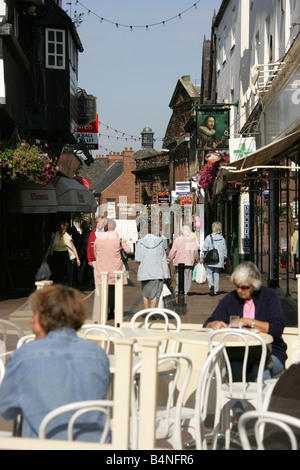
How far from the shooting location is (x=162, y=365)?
5.79 metres

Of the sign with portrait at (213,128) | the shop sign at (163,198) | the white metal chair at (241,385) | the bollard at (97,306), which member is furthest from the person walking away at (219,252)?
the shop sign at (163,198)

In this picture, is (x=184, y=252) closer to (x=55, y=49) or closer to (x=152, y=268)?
(x=152, y=268)

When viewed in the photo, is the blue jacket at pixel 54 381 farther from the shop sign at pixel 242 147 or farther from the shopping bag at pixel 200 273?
the shop sign at pixel 242 147

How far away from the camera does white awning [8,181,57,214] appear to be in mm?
19516

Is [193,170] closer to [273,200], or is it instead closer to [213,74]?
[213,74]

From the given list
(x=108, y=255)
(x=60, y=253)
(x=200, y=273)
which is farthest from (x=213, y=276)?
(x=108, y=255)

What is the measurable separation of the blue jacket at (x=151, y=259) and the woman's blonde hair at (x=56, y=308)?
30.2 ft

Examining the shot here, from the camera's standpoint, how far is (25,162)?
56.2 ft

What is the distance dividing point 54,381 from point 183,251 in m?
13.0

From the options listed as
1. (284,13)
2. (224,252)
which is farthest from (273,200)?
(284,13)

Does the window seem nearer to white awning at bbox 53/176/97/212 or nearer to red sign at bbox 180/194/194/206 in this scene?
white awning at bbox 53/176/97/212

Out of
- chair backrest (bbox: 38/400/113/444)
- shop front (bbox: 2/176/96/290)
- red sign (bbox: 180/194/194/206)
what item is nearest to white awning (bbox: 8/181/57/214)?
shop front (bbox: 2/176/96/290)

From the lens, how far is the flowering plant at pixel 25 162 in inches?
669

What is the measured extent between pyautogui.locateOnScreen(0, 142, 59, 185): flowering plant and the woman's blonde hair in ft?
43.5
